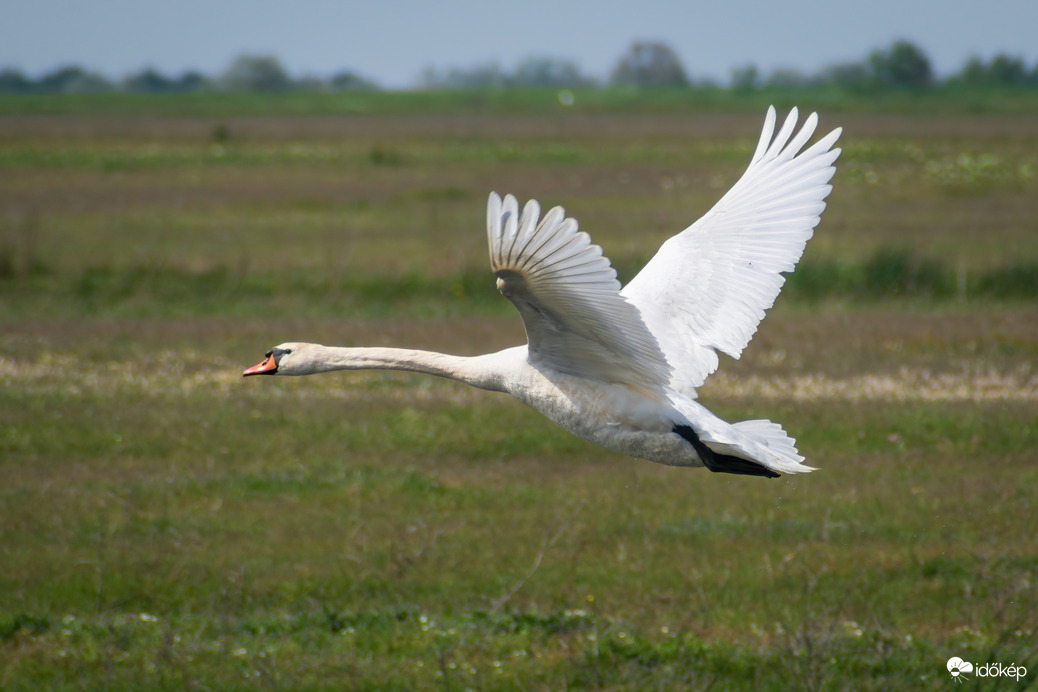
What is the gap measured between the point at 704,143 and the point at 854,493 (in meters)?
33.6

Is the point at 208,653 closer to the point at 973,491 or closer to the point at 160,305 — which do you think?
the point at 973,491

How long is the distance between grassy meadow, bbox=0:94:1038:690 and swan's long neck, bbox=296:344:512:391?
1453 mm

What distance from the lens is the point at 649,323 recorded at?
657 centimetres

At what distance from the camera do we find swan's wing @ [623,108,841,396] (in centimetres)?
650

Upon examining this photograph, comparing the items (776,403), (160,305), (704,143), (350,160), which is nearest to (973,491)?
(776,403)

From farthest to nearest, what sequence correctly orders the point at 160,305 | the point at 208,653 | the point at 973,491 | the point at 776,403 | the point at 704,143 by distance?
the point at 704,143
the point at 160,305
the point at 776,403
the point at 973,491
the point at 208,653

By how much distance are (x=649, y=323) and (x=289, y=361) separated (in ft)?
6.12

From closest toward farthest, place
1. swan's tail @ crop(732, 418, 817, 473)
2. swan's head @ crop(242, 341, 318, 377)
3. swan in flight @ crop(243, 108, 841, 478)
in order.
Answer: swan in flight @ crop(243, 108, 841, 478), swan's tail @ crop(732, 418, 817, 473), swan's head @ crop(242, 341, 318, 377)

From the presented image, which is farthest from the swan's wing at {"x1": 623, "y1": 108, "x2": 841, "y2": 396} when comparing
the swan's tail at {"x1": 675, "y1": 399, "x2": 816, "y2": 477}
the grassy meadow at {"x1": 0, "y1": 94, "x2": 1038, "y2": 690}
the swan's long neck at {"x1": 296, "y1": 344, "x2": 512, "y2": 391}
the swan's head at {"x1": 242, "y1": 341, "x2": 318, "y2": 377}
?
the swan's head at {"x1": 242, "y1": 341, "x2": 318, "y2": 377}

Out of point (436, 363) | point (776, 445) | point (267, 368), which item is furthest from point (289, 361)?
point (776, 445)

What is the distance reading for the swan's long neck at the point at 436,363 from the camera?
5.84 m

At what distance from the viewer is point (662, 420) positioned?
18.9ft

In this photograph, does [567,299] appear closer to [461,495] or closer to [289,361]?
[289,361]

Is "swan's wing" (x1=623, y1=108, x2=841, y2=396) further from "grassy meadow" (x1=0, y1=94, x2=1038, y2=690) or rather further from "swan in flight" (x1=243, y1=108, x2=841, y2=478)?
"grassy meadow" (x1=0, y1=94, x2=1038, y2=690)
